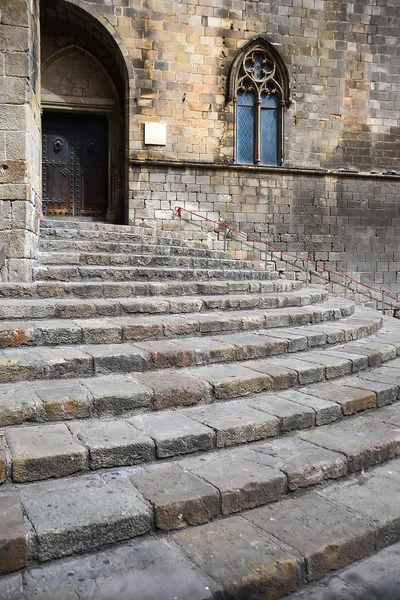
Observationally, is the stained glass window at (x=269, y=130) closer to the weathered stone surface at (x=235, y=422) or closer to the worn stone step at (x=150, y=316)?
the worn stone step at (x=150, y=316)

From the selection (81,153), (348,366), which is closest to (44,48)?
(81,153)

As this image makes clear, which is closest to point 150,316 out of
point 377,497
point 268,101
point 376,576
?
point 377,497

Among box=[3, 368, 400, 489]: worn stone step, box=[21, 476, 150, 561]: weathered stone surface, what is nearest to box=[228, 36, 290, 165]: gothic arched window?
box=[3, 368, 400, 489]: worn stone step

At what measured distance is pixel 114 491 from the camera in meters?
2.26

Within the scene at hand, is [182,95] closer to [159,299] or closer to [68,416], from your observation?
[159,299]

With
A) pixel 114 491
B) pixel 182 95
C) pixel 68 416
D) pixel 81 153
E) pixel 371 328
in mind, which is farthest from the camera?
pixel 81 153

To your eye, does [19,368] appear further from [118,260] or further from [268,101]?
[268,101]

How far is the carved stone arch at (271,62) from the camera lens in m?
11.3

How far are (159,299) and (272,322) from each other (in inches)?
44.2

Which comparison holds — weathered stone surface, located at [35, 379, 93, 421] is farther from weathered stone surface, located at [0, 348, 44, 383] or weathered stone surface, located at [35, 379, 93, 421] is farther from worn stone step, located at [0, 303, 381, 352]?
worn stone step, located at [0, 303, 381, 352]

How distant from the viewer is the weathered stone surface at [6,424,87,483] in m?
2.28

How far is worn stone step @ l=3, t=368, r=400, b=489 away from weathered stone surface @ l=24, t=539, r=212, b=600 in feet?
1.62

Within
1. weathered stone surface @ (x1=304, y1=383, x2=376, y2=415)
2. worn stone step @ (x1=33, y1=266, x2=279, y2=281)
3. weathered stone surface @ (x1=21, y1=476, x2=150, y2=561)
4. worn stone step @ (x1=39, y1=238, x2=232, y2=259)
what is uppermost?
worn stone step @ (x1=39, y1=238, x2=232, y2=259)

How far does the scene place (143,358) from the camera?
344 centimetres
